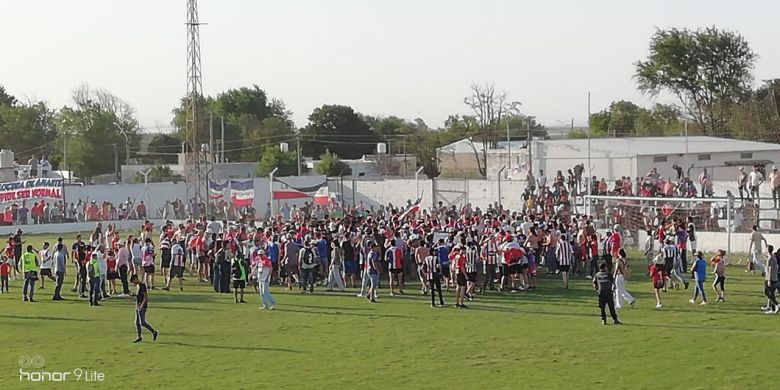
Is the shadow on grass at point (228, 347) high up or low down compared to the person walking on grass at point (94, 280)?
down

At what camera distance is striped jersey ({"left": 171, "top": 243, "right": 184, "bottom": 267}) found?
2819cm

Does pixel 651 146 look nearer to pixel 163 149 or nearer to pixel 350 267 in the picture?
pixel 350 267

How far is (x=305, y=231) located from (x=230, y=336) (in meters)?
8.89

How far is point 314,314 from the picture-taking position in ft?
76.3

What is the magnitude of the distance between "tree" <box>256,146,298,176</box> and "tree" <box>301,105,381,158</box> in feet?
67.4

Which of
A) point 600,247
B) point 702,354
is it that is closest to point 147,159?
point 600,247

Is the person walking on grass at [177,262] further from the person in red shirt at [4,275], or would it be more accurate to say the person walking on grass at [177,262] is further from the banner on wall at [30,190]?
the banner on wall at [30,190]

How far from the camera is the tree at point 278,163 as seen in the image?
267 ft

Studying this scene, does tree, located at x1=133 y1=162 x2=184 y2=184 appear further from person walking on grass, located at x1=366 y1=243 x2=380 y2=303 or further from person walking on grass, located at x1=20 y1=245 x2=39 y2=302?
person walking on grass, located at x1=366 y1=243 x2=380 y2=303

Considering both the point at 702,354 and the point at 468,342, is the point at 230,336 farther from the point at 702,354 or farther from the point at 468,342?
the point at 702,354

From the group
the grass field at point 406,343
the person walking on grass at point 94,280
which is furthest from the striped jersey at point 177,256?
the person walking on grass at point 94,280

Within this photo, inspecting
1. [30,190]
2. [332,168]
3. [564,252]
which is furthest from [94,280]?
[332,168]

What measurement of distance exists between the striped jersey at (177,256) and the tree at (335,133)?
75.7m

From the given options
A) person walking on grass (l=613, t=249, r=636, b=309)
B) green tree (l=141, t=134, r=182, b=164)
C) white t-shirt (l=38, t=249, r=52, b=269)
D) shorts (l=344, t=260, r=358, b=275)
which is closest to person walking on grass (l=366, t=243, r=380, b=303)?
shorts (l=344, t=260, r=358, b=275)
